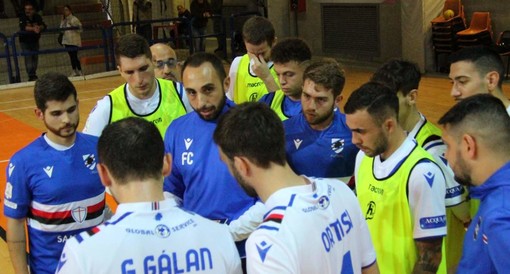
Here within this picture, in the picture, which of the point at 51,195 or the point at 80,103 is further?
the point at 80,103

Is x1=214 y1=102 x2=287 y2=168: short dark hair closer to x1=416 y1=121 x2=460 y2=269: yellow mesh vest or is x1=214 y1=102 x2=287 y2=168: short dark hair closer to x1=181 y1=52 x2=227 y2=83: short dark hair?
x1=181 y1=52 x2=227 y2=83: short dark hair

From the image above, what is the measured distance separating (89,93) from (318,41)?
831cm

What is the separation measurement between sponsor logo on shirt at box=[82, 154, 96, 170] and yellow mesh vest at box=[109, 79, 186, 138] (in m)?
0.76

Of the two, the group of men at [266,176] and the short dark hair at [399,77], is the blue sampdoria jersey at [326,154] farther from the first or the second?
the short dark hair at [399,77]

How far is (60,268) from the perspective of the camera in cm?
236

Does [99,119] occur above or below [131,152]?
below

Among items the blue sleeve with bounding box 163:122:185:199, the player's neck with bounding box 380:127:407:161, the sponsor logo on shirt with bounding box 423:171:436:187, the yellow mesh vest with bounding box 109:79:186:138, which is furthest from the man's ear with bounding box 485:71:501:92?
the yellow mesh vest with bounding box 109:79:186:138

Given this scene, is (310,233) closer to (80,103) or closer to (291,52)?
(291,52)

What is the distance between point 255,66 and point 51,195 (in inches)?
92.6

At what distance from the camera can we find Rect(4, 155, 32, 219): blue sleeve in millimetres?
3926

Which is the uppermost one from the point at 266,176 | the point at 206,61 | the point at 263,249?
the point at 206,61

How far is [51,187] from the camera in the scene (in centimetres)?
398

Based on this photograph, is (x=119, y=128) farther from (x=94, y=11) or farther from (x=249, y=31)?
(x=94, y=11)

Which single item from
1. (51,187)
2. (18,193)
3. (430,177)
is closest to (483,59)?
(430,177)
